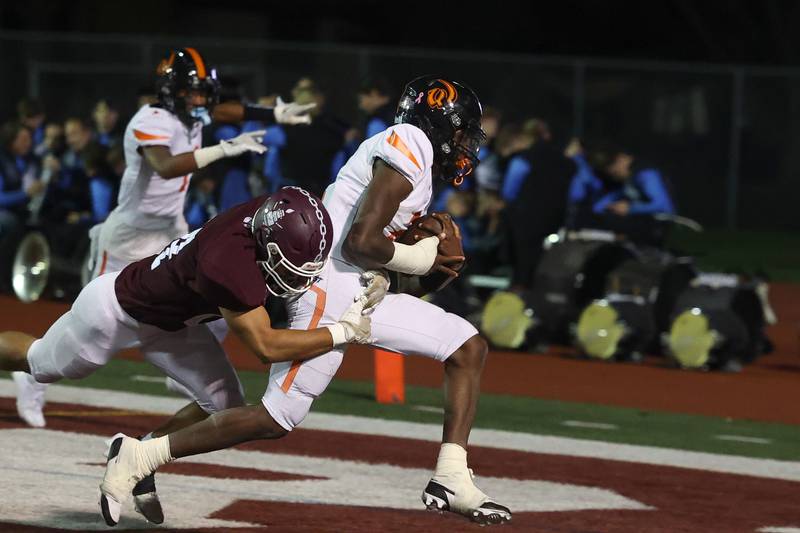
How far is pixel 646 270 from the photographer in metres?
12.3

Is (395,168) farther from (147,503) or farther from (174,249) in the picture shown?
(147,503)

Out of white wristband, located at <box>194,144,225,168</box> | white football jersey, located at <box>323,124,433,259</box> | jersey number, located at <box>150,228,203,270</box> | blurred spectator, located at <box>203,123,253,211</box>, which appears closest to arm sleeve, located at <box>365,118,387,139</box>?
blurred spectator, located at <box>203,123,253,211</box>

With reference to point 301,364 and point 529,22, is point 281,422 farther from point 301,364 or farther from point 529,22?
point 529,22

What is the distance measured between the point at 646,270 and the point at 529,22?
26.5 metres

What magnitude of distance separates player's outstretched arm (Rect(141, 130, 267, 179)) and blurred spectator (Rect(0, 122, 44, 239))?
21.8 feet

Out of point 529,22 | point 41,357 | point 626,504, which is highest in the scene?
point 529,22

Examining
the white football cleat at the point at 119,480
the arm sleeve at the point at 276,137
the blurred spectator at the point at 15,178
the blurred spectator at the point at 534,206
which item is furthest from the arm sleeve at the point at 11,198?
the white football cleat at the point at 119,480

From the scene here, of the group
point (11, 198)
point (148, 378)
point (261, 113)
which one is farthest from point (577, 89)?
point (261, 113)

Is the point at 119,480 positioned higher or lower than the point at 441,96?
lower

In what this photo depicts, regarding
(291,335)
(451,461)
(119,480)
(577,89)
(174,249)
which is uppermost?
(577,89)

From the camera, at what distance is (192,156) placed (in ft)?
29.1

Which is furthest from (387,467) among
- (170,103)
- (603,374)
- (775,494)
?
(603,374)

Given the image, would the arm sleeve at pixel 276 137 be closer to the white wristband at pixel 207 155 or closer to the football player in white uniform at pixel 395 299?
the white wristband at pixel 207 155

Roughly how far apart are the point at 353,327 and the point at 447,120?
0.88 metres
